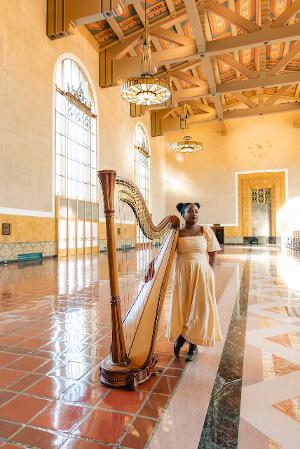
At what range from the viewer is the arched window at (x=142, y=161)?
16.8 meters

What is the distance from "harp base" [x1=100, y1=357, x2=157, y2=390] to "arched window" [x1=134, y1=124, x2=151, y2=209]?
14.9m

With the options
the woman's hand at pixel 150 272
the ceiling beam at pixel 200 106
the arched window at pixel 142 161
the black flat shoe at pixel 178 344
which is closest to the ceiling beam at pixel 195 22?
the arched window at pixel 142 161

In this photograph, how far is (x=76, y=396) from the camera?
68.0 inches

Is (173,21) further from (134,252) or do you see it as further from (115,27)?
(134,252)

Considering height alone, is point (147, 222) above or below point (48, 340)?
above

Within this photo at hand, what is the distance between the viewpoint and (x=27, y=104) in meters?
8.65

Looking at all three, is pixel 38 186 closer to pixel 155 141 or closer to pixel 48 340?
pixel 48 340

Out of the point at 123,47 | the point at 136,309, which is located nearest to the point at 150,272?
the point at 136,309

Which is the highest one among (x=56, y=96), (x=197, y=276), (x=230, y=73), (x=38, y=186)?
(x=230, y=73)

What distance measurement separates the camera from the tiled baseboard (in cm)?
795

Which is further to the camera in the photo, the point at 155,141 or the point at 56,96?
the point at 155,141

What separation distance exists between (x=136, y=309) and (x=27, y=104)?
7.84 meters

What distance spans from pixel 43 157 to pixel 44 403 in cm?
849

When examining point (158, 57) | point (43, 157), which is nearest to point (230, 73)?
point (158, 57)
